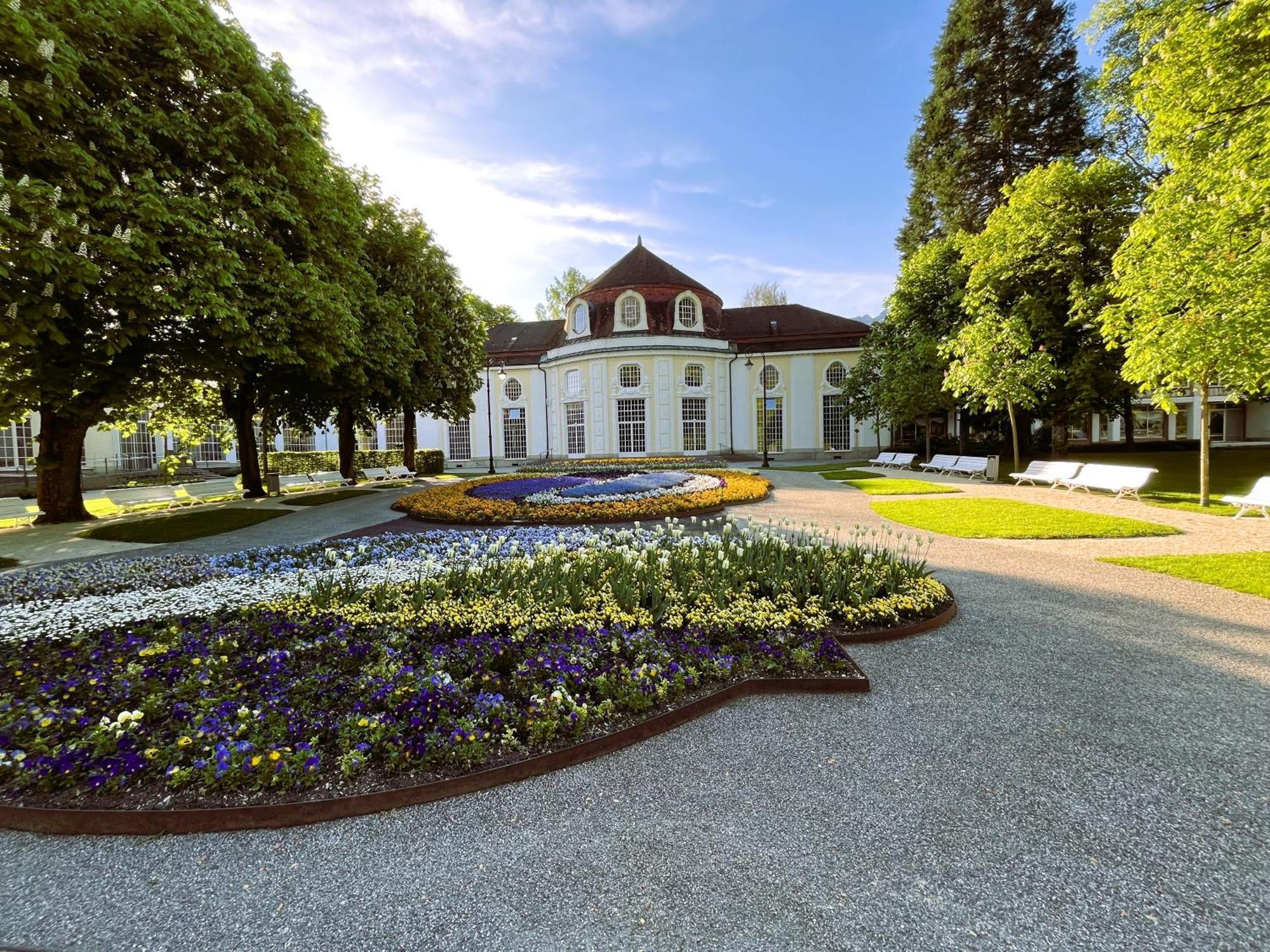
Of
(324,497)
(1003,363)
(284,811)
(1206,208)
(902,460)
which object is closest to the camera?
(284,811)

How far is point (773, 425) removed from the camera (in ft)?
130

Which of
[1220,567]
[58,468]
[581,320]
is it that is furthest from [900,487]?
[581,320]

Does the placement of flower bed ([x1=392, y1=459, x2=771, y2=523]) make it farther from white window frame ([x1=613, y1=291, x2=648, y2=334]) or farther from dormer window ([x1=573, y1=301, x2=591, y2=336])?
dormer window ([x1=573, y1=301, x2=591, y2=336])

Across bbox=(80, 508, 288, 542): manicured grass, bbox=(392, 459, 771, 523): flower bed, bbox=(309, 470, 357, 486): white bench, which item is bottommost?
bbox=(80, 508, 288, 542): manicured grass

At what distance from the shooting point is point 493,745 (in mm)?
3254

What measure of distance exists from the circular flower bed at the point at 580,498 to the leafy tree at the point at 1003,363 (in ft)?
27.4

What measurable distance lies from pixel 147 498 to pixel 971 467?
26.5 metres

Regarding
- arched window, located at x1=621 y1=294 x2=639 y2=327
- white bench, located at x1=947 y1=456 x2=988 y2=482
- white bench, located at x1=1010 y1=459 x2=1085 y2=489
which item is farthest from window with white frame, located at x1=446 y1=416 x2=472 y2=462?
white bench, located at x1=1010 y1=459 x2=1085 y2=489

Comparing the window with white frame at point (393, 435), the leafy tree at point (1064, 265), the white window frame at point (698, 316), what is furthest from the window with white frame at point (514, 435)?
the leafy tree at point (1064, 265)

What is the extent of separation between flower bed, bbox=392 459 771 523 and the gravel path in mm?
8205

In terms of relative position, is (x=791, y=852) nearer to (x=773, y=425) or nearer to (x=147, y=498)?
(x=147, y=498)

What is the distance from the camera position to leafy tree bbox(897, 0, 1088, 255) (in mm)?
27234

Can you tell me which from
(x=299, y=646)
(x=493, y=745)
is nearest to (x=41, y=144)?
(x=299, y=646)

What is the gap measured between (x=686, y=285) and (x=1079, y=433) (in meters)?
31.8
